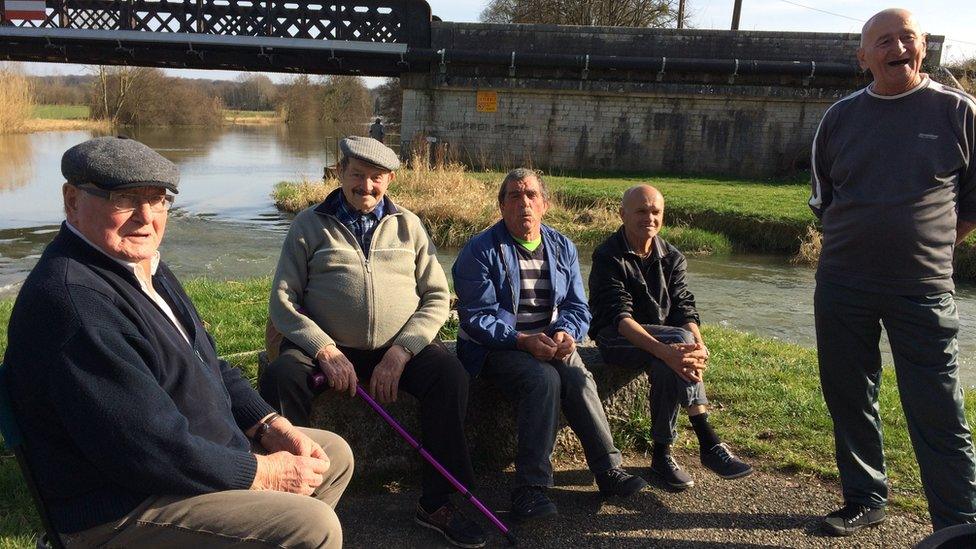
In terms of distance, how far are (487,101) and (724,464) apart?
2088 centimetres

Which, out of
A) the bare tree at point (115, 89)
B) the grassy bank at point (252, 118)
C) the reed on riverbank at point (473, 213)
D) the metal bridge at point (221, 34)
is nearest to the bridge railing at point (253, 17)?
the metal bridge at point (221, 34)

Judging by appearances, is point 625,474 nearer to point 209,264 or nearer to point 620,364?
point 620,364

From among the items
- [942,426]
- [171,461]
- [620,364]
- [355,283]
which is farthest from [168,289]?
[942,426]

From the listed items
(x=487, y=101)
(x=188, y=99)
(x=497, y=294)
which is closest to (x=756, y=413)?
(x=497, y=294)

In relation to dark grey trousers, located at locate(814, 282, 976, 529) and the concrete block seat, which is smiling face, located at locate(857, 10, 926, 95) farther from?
the concrete block seat

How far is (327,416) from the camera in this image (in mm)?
3156

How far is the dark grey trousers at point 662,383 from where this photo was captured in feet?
11.1

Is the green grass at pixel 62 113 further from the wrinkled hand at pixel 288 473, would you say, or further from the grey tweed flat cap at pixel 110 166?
the wrinkled hand at pixel 288 473

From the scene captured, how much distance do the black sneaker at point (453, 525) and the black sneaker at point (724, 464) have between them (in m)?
1.08

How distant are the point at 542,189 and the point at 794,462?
1.69 metres

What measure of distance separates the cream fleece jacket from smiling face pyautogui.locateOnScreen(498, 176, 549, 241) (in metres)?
0.49

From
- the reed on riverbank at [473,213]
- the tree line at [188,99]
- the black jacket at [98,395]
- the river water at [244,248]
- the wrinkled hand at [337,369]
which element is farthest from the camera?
the tree line at [188,99]

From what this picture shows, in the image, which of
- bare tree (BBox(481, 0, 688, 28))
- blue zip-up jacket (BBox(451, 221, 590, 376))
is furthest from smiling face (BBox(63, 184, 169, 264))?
bare tree (BBox(481, 0, 688, 28))

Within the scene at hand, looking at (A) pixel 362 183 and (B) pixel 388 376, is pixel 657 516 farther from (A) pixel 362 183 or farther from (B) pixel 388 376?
(A) pixel 362 183
